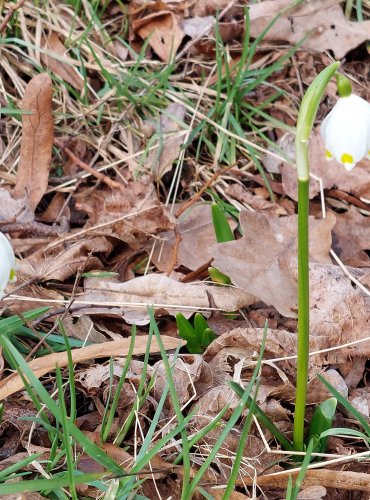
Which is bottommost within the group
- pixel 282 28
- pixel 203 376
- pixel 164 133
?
pixel 203 376

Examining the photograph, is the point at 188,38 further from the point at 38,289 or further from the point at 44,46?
the point at 38,289

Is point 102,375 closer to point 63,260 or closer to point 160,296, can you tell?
point 160,296

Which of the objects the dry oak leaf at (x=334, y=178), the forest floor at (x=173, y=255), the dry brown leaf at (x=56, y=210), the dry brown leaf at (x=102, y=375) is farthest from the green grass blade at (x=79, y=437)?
the dry oak leaf at (x=334, y=178)

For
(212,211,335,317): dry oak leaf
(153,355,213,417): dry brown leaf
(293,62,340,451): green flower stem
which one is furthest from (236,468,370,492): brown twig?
(212,211,335,317): dry oak leaf

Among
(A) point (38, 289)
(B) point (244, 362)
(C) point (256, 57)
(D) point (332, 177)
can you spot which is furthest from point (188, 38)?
(B) point (244, 362)

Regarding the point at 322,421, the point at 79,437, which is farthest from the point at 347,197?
the point at 79,437

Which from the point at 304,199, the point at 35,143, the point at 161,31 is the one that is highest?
the point at 304,199

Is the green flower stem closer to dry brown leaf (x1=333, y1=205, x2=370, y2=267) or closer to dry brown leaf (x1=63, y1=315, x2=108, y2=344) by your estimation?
dry brown leaf (x1=63, y1=315, x2=108, y2=344)

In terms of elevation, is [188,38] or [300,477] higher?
[188,38]
